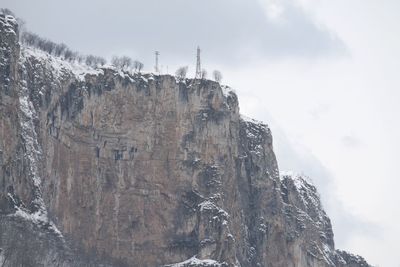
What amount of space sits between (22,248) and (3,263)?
5614mm

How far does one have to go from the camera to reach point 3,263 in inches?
7544

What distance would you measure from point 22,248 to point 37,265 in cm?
446

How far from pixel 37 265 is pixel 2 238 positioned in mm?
7069

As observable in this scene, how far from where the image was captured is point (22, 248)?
197m

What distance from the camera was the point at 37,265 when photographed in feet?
655

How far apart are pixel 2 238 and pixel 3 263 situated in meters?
5.50

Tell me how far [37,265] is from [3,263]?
8.99 metres

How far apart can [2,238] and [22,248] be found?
10.2ft

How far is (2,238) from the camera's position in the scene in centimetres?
19612
